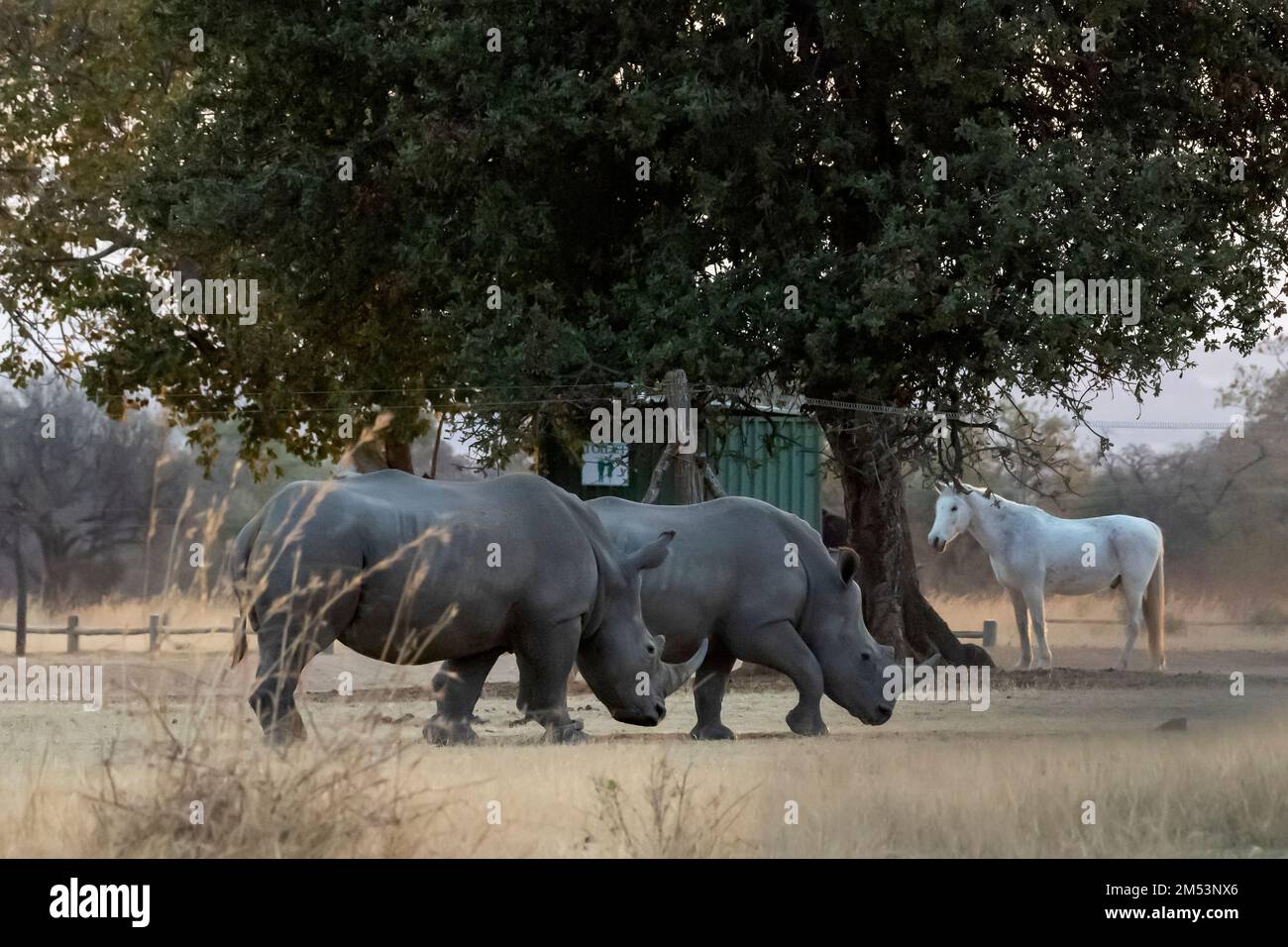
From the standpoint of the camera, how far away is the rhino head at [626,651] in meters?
11.9

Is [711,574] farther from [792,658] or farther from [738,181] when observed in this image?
[738,181]

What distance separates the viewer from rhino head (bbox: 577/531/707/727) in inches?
467

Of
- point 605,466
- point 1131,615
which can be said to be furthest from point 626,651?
point 1131,615

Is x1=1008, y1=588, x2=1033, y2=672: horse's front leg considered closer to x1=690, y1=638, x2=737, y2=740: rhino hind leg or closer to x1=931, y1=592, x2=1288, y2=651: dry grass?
x1=931, y1=592, x2=1288, y2=651: dry grass

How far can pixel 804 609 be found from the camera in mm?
13922

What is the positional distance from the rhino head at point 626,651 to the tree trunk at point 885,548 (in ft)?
27.7

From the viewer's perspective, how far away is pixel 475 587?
11.5 metres

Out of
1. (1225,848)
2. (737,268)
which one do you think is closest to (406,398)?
(737,268)

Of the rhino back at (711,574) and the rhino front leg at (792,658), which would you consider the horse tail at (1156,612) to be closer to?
the rhino back at (711,574)

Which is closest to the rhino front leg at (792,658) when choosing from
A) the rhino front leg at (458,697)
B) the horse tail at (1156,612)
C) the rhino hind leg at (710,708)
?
the rhino hind leg at (710,708)

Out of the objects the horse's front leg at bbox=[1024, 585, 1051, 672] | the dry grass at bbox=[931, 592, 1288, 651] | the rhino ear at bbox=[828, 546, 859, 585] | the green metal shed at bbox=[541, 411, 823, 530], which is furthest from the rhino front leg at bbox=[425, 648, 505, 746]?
the dry grass at bbox=[931, 592, 1288, 651]

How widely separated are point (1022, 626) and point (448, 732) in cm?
1143

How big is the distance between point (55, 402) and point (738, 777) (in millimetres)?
24374

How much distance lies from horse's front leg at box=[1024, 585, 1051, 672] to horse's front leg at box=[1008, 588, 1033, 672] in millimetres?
194
